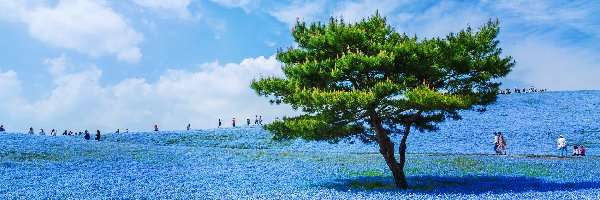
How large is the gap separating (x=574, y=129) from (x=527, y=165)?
22.3 meters

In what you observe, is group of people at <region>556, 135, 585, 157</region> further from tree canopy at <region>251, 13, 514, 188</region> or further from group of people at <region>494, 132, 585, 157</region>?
tree canopy at <region>251, 13, 514, 188</region>

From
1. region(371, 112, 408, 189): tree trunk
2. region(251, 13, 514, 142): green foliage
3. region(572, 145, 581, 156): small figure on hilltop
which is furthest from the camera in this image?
region(572, 145, 581, 156): small figure on hilltop

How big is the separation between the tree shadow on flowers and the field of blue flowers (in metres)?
0.04

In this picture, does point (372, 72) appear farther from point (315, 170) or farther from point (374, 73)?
point (315, 170)

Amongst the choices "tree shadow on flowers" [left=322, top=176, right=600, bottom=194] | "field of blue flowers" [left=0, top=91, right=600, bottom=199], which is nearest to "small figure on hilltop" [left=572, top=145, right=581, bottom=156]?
"field of blue flowers" [left=0, top=91, right=600, bottom=199]

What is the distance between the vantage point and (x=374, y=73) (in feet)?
64.1

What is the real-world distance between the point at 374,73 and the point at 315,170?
10370 mm

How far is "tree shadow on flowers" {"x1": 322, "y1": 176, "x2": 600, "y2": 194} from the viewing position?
19562mm

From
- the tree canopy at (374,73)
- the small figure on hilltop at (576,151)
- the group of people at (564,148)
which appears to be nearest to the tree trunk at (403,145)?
the tree canopy at (374,73)

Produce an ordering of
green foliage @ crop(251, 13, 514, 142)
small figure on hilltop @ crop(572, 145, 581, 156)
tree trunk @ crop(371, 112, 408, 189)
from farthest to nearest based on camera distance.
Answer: small figure on hilltop @ crop(572, 145, 581, 156), tree trunk @ crop(371, 112, 408, 189), green foliage @ crop(251, 13, 514, 142)

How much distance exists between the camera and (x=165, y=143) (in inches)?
2144

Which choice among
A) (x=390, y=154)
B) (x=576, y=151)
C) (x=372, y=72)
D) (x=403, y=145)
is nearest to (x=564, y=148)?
(x=576, y=151)

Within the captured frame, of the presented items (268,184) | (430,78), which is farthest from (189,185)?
(430,78)

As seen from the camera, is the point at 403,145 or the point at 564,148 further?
the point at 564,148
